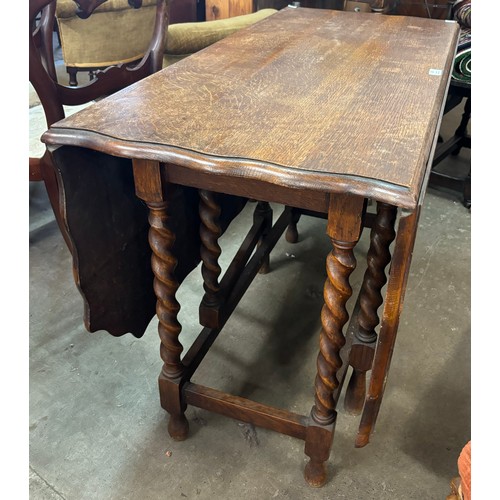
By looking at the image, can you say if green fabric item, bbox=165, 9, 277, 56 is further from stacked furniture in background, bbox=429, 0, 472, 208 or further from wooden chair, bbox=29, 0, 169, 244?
stacked furniture in background, bbox=429, 0, 472, 208

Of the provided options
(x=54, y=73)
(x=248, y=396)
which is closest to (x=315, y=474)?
(x=248, y=396)

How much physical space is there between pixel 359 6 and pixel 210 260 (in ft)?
6.39

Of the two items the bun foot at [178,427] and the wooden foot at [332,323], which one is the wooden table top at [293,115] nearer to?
the wooden foot at [332,323]

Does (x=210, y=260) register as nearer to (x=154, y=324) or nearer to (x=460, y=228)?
(x=154, y=324)

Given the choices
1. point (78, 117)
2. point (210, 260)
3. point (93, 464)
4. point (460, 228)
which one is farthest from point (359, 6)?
point (93, 464)

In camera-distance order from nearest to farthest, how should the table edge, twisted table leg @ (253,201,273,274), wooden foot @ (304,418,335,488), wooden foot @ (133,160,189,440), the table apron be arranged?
the table edge < the table apron < wooden foot @ (133,160,189,440) < wooden foot @ (304,418,335,488) < twisted table leg @ (253,201,273,274)

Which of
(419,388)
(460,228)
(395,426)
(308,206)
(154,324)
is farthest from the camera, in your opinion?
(460,228)

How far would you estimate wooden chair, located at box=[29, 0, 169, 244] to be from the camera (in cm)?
142

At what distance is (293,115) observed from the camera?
103 centimetres

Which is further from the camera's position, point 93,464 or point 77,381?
point 77,381

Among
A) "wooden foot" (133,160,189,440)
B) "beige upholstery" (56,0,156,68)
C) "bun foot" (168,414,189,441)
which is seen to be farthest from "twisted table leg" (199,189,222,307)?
"beige upholstery" (56,0,156,68)

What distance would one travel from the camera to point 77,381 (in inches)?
59.1

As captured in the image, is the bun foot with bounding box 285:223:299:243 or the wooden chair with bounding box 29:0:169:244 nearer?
the wooden chair with bounding box 29:0:169:244

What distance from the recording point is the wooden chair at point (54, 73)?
1415 mm
